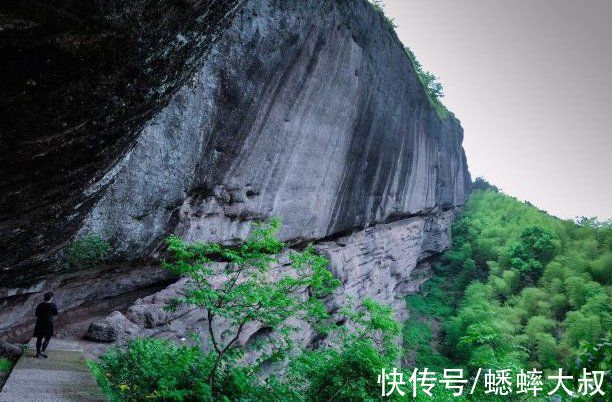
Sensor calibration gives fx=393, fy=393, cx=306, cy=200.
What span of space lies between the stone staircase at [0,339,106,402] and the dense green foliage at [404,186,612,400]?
9.08 metres

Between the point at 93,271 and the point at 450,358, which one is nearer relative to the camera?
the point at 93,271

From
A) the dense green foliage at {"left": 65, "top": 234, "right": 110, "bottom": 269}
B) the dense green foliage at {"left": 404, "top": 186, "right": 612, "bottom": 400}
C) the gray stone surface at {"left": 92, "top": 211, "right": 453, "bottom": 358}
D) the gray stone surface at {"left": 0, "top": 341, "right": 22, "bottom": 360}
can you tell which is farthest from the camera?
the dense green foliage at {"left": 404, "top": 186, "right": 612, "bottom": 400}

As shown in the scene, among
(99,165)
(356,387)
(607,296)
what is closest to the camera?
(99,165)

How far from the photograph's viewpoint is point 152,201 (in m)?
5.82

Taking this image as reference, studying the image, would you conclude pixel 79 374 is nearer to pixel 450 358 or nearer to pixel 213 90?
pixel 213 90

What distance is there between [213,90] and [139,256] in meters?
2.79

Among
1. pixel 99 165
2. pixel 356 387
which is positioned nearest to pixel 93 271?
pixel 99 165

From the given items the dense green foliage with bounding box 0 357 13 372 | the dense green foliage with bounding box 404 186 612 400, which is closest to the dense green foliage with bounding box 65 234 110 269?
the dense green foliage with bounding box 0 357 13 372

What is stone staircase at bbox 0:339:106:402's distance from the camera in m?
3.78

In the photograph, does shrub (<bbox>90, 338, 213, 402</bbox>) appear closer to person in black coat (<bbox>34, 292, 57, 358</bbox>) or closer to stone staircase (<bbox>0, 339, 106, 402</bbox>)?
stone staircase (<bbox>0, 339, 106, 402</bbox>)

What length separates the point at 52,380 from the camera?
13.8 ft

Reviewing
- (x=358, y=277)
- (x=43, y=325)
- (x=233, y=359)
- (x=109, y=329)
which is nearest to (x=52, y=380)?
(x=43, y=325)

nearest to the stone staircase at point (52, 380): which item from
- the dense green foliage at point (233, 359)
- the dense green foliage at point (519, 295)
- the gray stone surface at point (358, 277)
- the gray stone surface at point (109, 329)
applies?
the dense green foliage at point (233, 359)

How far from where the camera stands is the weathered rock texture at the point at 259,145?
12.9 ft
